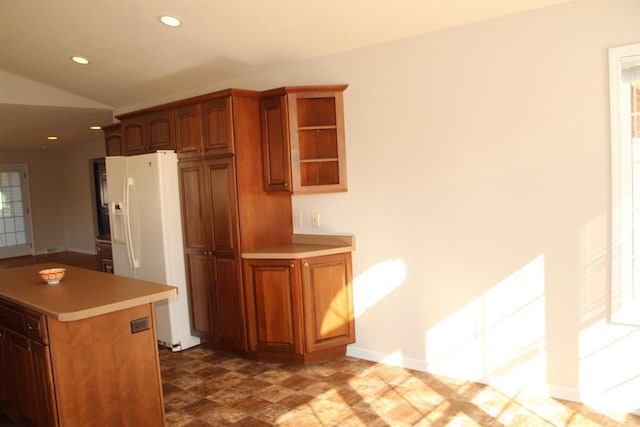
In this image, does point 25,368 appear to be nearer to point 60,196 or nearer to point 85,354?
point 85,354

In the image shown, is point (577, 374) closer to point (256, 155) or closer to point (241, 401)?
point (241, 401)

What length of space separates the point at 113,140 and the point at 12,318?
2.82 m

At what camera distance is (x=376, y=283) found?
13.4 feet

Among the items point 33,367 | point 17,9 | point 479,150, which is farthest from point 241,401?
point 17,9

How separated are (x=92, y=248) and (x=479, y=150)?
9.63 m

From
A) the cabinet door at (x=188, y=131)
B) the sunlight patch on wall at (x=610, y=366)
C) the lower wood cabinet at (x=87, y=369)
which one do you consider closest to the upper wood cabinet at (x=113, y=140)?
the cabinet door at (x=188, y=131)

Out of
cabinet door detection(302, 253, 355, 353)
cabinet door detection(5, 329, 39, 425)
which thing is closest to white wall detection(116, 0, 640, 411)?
cabinet door detection(302, 253, 355, 353)

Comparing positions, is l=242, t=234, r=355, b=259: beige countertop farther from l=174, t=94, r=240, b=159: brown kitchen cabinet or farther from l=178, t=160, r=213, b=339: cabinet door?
l=174, t=94, r=240, b=159: brown kitchen cabinet

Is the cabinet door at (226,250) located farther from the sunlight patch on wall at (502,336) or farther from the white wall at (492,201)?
the sunlight patch on wall at (502,336)

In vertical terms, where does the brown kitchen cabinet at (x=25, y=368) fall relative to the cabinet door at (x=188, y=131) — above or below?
below

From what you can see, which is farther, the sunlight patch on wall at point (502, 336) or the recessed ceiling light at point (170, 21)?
the recessed ceiling light at point (170, 21)

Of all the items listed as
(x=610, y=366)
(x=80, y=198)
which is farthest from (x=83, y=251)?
(x=610, y=366)

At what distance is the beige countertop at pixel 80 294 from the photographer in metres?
2.63

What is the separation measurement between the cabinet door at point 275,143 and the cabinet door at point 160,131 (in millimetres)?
954
